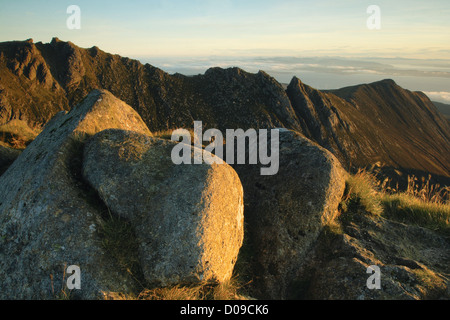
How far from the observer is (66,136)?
6.23m

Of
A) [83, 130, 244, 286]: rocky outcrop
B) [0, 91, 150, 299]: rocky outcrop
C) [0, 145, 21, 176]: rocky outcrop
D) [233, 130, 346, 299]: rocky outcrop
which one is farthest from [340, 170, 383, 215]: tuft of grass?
[0, 145, 21, 176]: rocky outcrop

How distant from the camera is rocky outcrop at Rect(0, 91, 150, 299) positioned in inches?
177

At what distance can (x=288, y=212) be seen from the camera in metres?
6.82

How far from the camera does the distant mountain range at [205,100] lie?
422ft

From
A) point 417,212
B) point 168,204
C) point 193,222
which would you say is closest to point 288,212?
point 193,222

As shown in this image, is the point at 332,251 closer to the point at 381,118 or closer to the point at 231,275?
the point at 231,275

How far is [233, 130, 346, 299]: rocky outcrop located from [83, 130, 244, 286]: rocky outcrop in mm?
934

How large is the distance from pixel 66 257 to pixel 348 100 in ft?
655

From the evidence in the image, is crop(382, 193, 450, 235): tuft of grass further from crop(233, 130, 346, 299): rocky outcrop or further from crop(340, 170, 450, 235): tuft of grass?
crop(233, 130, 346, 299): rocky outcrop

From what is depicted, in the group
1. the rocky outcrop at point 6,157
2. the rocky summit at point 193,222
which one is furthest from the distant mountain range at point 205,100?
the rocky summit at point 193,222

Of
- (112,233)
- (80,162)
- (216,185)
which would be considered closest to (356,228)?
(216,185)

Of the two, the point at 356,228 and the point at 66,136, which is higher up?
the point at 66,136

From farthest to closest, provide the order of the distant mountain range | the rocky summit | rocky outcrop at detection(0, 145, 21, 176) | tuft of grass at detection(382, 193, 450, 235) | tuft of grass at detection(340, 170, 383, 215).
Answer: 1. the distant mountain range
2. tuft of grass at detection(382, 193, 450, 235)
3. rocky outcrop at detection(0, 145, 21, 176)
4. tuft of grass at detection(340, 170, 383, 215)
5. the rocky summit

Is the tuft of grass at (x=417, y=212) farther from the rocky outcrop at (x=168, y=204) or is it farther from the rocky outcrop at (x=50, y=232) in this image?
the rocky outcrop at (x=50, y=232)
